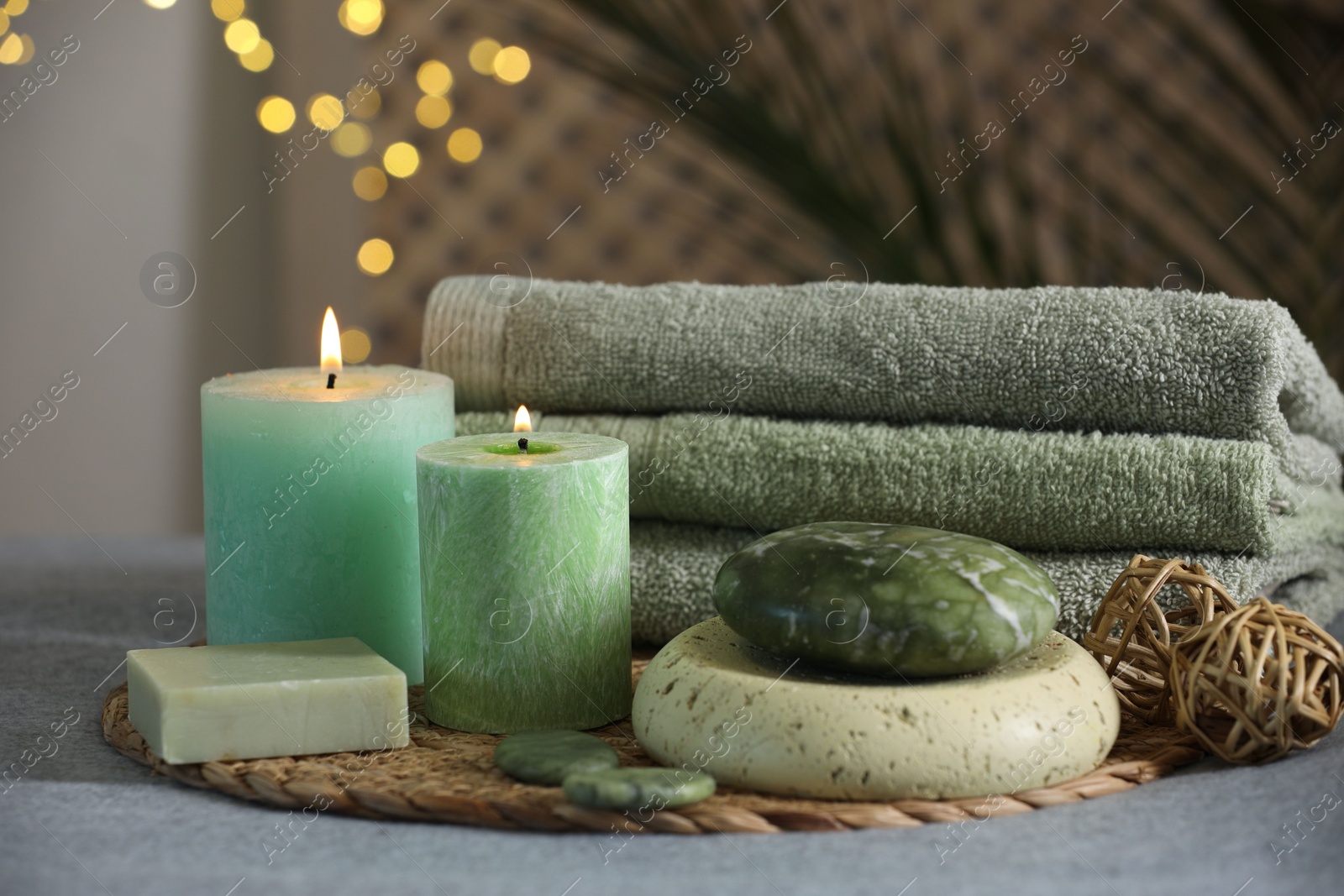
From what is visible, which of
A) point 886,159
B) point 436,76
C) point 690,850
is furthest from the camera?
point 436,76

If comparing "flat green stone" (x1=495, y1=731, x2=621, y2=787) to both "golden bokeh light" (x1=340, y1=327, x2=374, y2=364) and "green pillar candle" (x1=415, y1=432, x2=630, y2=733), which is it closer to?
"green pillar candle" (x1=415, y1=432, x2=630, y2=733)

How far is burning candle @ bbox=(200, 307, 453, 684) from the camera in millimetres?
601

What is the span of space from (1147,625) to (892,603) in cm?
15

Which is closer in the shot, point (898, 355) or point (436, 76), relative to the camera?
point (898, 355)

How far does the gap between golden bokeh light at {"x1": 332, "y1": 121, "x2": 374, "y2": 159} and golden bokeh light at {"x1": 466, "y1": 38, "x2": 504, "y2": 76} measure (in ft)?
0.58

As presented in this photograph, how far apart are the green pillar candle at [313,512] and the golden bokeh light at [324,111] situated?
103 centimetres

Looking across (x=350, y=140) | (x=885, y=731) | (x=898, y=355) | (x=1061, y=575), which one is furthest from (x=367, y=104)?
(x=885, y=731)

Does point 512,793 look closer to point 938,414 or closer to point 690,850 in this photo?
point 690,850

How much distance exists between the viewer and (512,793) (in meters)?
0.48

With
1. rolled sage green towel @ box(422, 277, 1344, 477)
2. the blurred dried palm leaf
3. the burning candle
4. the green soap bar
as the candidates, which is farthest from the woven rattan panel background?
the green soap bar

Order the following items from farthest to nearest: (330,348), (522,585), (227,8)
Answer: (227,8) < (330,348) < (522,585)

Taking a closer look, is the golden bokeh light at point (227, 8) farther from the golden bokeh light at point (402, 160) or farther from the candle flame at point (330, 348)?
the candle flame at point (330, 348)

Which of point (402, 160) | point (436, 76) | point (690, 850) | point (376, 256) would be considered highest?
point (436, 76)

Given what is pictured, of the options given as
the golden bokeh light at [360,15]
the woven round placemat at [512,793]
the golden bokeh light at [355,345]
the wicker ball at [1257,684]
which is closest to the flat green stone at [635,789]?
the woven round placemat at [512,793]
